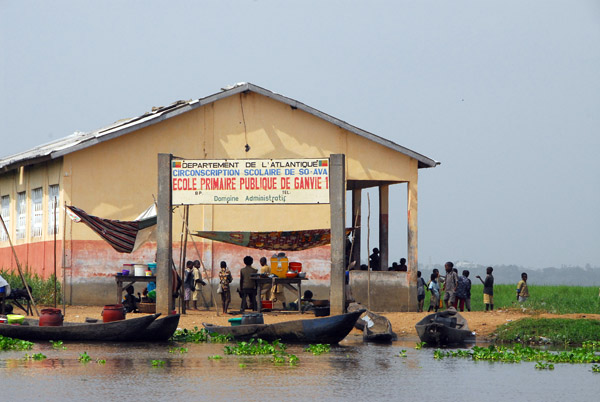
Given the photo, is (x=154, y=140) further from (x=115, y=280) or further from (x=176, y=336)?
(x=176, y=336)

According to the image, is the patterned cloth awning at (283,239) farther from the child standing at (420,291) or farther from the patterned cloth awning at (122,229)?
the child standing at (420,291)

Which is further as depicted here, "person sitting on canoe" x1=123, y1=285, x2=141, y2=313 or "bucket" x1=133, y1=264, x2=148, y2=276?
"bucket" x1=133, y1=264, x2=148, y2=276

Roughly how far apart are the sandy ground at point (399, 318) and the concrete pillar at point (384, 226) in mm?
5977

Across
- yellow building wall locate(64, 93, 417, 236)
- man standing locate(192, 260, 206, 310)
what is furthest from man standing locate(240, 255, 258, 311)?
yellow building wall locate(64, 93, 417, 236)

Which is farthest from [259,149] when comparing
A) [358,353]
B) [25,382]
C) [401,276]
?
[25,382]

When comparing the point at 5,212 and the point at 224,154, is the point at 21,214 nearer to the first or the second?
the point at 5,212

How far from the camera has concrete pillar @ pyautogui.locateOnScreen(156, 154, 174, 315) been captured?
20328mm

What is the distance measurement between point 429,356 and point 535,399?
507cm

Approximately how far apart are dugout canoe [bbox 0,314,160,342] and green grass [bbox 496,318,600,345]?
744 cm

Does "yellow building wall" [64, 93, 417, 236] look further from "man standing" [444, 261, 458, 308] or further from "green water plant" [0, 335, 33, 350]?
"green water plant" [0, 335, 33, 350]

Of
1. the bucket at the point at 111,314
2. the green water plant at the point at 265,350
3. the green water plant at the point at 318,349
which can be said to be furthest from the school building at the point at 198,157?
the green water plant at the point at 318,349

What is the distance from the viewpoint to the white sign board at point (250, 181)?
2033 centimetres

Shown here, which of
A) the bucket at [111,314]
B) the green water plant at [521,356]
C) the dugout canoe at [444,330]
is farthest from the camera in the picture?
the dugout canoe at [444,330]

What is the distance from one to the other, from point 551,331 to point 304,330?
18.0 feet
